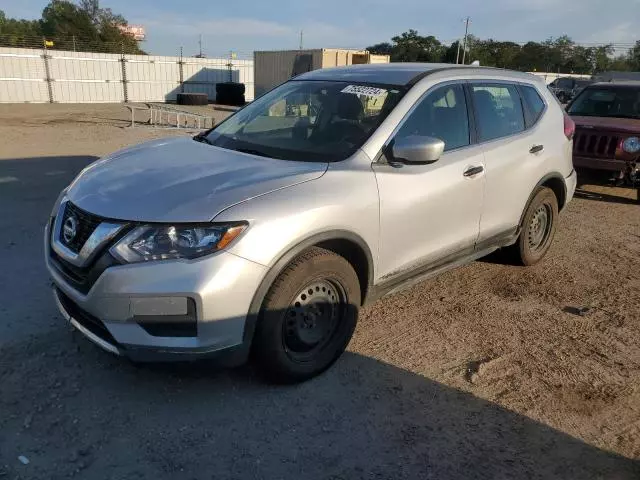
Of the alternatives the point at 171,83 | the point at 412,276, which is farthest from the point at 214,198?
the point at 171,83

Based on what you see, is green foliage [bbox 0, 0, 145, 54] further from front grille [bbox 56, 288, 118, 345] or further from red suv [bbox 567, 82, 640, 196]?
front grille [bbox 56, 288, 118, 345]

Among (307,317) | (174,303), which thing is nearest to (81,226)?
(174,303)

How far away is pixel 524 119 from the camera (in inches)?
190

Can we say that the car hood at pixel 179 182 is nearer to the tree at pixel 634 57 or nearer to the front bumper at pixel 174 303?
the front bumper at pixel 174 303

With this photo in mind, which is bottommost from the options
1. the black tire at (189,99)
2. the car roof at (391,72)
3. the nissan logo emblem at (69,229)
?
the black tire at (189,99)

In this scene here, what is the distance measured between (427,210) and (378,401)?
Answer: 134 cm

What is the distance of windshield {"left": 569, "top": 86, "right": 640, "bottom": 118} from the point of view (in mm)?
8930

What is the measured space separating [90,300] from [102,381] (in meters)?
0.70

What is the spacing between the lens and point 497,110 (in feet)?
14.9

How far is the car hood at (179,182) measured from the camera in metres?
2.73

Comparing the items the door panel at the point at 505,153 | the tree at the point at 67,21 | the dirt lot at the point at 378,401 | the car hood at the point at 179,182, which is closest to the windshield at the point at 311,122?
the car hood at the point at 179,182

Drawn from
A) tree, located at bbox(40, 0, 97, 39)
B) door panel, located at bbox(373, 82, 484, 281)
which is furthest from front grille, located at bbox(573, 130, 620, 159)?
tree, located at bbox(40, 0, 97, 39)

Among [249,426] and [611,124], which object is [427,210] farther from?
[611,124]

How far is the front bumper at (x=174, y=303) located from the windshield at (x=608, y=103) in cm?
851
